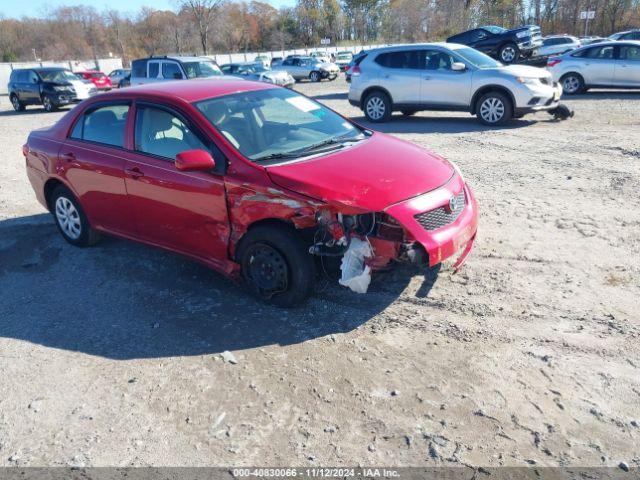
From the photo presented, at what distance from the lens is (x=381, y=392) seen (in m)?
3.44

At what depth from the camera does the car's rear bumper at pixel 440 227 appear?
3994 mm

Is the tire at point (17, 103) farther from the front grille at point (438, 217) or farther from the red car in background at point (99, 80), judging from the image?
the front grille at point (438, 217)

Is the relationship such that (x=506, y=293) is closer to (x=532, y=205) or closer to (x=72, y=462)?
(x=532, y=205)

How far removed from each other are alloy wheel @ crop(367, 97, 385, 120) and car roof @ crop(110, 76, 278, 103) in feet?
28.0

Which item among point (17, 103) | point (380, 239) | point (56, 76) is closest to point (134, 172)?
point (380, 239)

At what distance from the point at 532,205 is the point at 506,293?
8.03 ft

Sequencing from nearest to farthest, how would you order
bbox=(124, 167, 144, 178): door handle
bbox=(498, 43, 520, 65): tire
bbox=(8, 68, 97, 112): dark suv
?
bbox=(124, 167, 144, 178): door handle < bbox=(8, 68, 97, 112): dark suv < bbox=(498, 43, 520, 65): tire

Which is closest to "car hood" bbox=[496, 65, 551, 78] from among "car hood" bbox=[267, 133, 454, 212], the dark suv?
"car hood" bbox=[267, 133, 454, 212]

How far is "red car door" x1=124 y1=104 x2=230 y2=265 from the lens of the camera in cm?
452

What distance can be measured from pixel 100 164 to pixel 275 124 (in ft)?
5.59

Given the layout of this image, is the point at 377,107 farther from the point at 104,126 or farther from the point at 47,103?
the point at 47,103

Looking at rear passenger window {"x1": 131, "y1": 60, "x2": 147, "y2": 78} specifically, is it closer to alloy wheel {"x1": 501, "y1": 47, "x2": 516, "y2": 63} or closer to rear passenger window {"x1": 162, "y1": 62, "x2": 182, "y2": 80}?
rear passenger window {"x1": 162, "y1": 62, "x2": 182, "y2": 80}

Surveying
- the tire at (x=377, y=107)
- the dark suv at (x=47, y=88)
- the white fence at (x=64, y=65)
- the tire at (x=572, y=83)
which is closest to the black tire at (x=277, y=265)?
the tire at (x=377, y=107)

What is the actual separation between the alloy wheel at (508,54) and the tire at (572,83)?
7.69 meters
